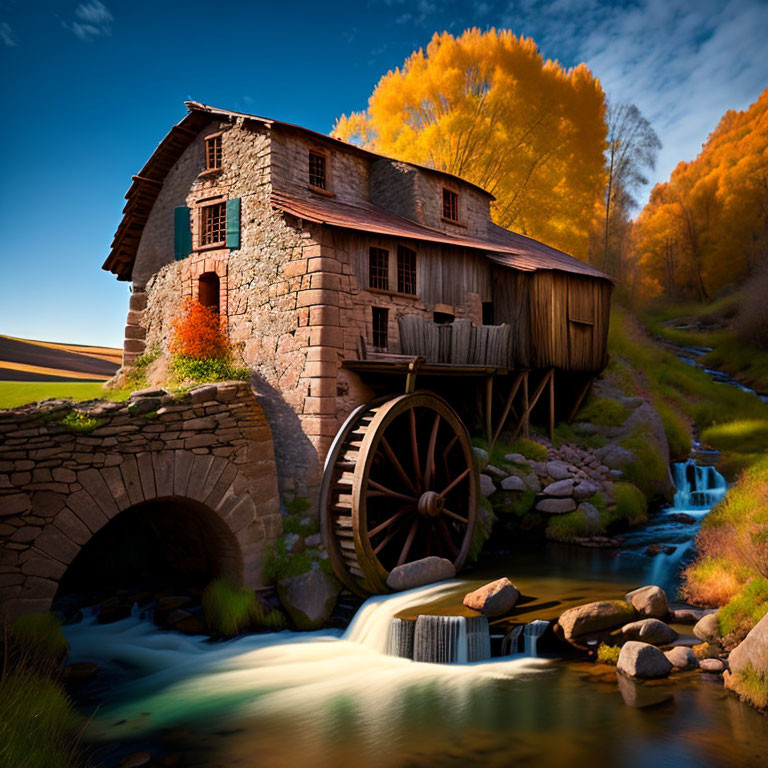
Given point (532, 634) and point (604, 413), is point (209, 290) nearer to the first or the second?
point (532, 634)

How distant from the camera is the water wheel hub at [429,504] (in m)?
10.7

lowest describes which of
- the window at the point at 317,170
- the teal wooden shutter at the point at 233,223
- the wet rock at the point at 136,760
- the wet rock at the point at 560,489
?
the wet rock at the point at 136,760

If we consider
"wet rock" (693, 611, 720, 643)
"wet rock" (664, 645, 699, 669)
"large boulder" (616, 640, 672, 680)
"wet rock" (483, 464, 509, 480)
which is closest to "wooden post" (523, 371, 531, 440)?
→ "wet rock" (483, 464, 509, 480)

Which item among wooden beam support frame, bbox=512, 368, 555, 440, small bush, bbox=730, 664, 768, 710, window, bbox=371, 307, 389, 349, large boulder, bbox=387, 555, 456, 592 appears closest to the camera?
small bush, bbox=730, 664, 768, 710

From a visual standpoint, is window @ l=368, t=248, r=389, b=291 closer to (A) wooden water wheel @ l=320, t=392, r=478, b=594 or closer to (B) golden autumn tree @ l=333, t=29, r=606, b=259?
(A) wooden water wheel @ l=320, t=392, r=478, b=594

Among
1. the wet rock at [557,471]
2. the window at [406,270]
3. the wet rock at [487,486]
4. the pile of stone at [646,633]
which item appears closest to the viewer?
the pile of stone at [646,633]

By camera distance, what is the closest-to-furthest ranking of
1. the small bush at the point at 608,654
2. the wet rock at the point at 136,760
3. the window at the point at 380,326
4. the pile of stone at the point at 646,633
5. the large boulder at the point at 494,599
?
the wet rock at the point at 136,760 → the pile of stone at the point at 646,633 → the small bush at the point at 608,654 → the large boulder at the point at 494,599 → the window at the point at 380,326

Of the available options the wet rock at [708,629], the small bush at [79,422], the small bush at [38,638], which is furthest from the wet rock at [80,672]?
the wet rock at [708,629]

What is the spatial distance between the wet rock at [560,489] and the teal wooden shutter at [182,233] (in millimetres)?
10492

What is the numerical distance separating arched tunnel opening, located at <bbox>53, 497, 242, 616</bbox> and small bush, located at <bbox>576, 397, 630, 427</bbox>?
42.6 feet

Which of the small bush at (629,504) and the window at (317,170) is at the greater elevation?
the window at (317,170)

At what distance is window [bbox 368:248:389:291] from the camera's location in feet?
37.3

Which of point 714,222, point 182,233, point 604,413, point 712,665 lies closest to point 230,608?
point 712,665

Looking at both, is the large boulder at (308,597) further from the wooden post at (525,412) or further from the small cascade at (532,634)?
the wooden post at (525,412)
